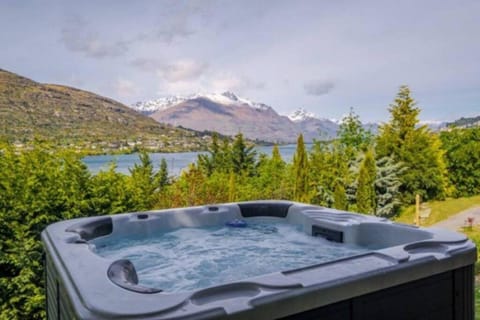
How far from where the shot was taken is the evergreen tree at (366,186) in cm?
801

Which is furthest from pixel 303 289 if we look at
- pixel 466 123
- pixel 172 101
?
pixel 172 101

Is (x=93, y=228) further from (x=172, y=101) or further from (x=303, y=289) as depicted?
(x=172, y=101)

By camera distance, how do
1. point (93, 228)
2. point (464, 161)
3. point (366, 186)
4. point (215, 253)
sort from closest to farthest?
point (93, 228)
point (215, 253)
point (366, 186)
point (464, 161)

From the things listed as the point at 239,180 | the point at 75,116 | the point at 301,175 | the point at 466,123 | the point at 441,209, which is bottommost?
the point at 441,209

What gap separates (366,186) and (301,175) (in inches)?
56.2

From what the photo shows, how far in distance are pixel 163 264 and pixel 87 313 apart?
1.60 meters

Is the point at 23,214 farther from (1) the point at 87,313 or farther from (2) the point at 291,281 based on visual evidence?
(2) the point at 291,281

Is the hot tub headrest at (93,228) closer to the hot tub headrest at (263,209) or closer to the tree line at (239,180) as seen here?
the tree line at (239,180)

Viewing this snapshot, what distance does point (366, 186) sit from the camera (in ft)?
26.4

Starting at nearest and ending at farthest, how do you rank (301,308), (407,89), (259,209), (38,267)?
(301,308) < (38,267) < (259,209) < (407,89)

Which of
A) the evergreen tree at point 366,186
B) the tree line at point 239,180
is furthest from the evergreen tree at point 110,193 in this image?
the evergreen tree at point 366,186

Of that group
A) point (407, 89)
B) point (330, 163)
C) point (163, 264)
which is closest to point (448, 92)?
point (407, 89)

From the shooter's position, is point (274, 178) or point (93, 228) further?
point (274, 178)

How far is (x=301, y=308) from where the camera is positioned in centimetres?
149
